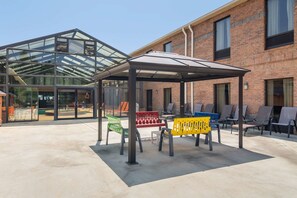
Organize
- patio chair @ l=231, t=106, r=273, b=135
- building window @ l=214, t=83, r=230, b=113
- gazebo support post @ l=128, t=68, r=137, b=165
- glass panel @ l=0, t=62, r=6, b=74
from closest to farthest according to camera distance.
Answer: gazebo support post @ l=128, t=68, r=137, b=165
patio chair @ l=231, t=106, r=273, b=135
building window @ l=214, t=83, r=230, b=113
glass panel @ l=0, t=62, r=6, b=74

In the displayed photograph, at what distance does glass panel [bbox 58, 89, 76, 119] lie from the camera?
563 inches

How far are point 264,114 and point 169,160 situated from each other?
5.82 m

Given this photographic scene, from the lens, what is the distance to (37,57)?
13.7 m

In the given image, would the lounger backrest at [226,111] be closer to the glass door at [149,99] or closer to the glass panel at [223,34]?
the glass panel at [223,34]

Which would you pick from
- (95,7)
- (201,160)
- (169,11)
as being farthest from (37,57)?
(201,160)

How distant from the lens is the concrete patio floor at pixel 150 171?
3607mm

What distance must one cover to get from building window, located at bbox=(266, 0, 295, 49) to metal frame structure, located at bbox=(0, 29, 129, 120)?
9257 mm

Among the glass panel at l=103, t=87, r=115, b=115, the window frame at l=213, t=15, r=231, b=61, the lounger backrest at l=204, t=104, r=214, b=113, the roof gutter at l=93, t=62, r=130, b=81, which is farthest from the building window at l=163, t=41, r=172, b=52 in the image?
the roof gutter at l=93, t=62, r=130, b=81

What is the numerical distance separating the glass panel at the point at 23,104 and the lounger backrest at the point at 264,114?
12229 millimetres

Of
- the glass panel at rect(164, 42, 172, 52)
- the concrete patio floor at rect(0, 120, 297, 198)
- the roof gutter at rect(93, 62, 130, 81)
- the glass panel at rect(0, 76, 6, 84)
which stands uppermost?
the glass panel at rect(164, 42, 172, 52)

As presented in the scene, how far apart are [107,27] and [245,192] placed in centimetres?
1547

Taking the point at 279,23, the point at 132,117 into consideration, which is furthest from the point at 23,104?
the point at 279,23

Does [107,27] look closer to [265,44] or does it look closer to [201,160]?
[265,44]

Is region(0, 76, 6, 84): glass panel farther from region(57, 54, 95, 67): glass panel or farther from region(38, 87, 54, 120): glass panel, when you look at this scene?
region(57, 54, 95, 67): glass panel
